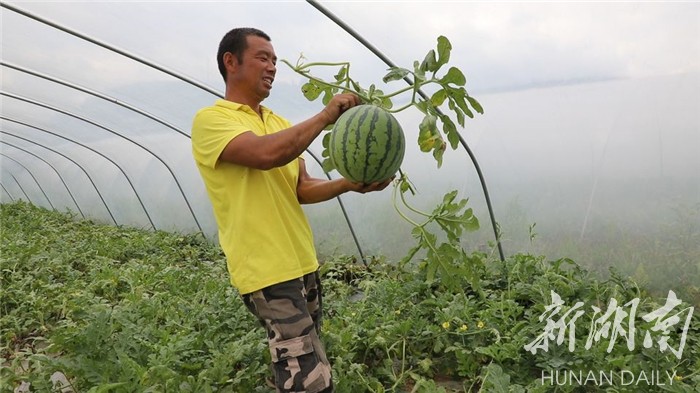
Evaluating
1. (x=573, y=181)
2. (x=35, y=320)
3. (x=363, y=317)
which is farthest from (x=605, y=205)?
(x=35, y=320)

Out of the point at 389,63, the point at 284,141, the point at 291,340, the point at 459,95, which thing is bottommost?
the point at 291,340

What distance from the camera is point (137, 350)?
2.69 m

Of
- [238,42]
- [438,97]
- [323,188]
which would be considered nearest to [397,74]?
[438,97]

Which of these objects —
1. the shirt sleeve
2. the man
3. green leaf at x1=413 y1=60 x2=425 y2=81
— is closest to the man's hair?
the man

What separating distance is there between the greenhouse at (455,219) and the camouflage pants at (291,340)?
55cm

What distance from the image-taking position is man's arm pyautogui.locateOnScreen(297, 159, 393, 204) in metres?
1.91

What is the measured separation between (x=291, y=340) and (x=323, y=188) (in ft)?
2.13

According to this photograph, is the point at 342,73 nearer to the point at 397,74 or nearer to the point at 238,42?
the point at 397,74

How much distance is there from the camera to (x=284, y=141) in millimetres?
1592

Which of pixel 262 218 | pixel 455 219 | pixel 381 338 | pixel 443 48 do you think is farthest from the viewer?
pixel 381 338

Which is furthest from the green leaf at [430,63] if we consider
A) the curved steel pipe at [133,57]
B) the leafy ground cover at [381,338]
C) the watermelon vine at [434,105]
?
the curved steel pipe at [133,57]

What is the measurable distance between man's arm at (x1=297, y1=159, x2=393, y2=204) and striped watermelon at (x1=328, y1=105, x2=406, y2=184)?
0.18 metres

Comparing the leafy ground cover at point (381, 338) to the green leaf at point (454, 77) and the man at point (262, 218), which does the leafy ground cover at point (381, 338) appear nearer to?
the man at point (262, 218)

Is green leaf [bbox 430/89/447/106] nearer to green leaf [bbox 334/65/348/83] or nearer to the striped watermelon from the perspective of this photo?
the striped watermelon
